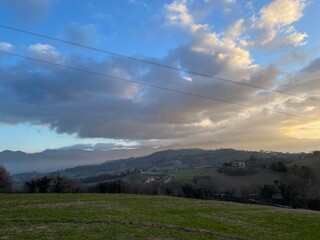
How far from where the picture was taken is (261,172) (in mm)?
126250

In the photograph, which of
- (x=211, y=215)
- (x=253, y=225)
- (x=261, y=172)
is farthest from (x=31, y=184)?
(x=261, y=172)

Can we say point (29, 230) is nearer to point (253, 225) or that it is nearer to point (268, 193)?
point (253, 225)

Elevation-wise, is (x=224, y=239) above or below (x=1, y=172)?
below

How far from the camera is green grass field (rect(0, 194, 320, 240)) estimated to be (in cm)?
1764

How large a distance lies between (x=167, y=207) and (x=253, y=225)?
8.42 metres

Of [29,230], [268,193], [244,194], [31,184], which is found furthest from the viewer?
[244,194]

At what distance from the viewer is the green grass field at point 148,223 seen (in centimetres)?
1764

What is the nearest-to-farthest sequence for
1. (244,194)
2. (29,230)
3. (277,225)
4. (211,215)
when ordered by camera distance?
(29,230) < (277,225) < (211,215) < (244,194)

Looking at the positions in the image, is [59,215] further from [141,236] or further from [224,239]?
[224,239]

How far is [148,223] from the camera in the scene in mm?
21000

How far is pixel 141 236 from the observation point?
17.4 m

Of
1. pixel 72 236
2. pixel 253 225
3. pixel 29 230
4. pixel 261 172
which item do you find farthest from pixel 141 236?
pixel 261 172

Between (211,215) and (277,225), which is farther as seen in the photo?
(211,215)

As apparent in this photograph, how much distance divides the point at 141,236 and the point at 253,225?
9.70m
